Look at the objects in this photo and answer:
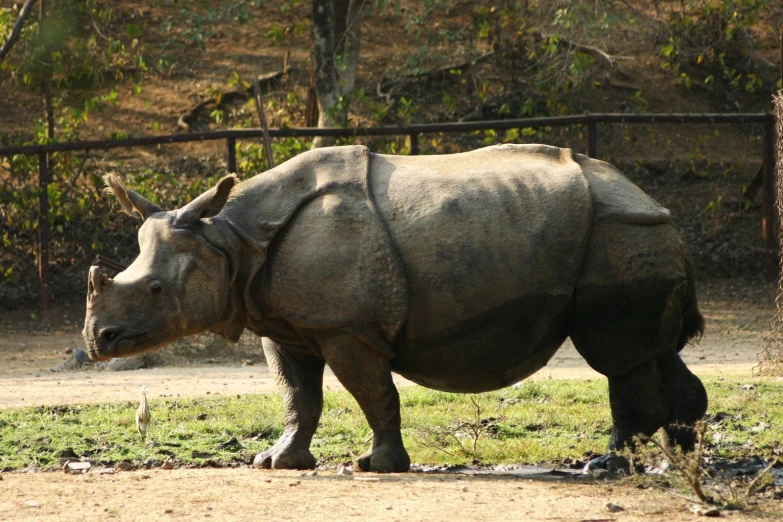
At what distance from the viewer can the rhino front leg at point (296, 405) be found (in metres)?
7.28

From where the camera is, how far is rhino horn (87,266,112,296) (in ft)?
21.6

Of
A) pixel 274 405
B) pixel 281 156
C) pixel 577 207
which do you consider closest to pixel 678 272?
pixel 577 207

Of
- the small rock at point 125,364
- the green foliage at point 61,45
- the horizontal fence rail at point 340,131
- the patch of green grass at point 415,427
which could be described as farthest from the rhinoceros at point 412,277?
the green foliage at point 61,45

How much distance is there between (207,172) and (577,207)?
11.5 meters

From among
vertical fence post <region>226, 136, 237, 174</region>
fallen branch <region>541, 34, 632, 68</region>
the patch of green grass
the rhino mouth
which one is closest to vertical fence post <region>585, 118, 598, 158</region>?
fallen branch <region>541, 34, 632, 68</region>

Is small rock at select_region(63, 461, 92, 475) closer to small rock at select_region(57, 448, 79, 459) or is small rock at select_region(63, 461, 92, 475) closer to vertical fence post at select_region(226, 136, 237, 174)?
small rock at select_region(57, 448, 79, 459)

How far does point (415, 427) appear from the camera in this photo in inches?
338

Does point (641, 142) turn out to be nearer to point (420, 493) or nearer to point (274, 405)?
point (274, 405)

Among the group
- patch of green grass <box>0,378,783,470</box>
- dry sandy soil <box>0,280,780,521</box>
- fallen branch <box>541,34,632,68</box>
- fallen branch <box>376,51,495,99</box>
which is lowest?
patch of green grass <box>0,378,783,470</box>

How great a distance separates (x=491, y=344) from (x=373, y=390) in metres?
0.68

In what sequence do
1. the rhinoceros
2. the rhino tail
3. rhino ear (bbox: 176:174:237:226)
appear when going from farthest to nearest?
the rhino tail, rhino ear (bbox: 176:174:237:226), the rhinoceros

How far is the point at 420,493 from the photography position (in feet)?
→ 20.3

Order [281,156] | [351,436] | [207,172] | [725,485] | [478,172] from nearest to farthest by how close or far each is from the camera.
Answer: [725,485]
[478,172]
[351,436]
[281,156]
[207,172]

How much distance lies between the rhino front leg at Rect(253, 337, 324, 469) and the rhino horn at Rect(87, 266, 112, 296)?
45.3 inches
